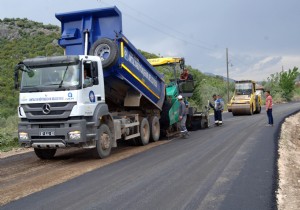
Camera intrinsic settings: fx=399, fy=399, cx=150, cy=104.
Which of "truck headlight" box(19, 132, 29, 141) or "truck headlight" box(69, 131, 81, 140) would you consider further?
"truck headlight" box(19, 132, 29, 141)

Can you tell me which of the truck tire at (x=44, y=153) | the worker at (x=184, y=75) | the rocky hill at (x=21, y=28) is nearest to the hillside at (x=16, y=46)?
the rocky hill at (x=21, y=28)

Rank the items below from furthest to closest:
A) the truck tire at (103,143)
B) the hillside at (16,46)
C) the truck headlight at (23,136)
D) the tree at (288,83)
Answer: the tree at (288,83) → the hillside at (16,46) → the truck tire at (103,143) → the truck headlight at (23,136)

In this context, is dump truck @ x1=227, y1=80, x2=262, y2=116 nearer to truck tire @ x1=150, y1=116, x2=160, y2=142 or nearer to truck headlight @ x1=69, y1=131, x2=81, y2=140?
truck tire @ x1=150, y1=116, x2=160, y2=142

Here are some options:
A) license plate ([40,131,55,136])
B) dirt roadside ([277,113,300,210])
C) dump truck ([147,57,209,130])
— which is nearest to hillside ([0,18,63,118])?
dump truck ([147,57,209,130])

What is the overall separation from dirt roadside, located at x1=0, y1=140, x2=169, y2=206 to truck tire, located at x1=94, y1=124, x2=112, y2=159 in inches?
6.5

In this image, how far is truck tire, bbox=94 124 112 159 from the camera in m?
9.98

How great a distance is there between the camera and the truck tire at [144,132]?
12.7 m

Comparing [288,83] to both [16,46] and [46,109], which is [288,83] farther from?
[46,109]

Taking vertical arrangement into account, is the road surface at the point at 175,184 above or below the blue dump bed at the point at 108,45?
below

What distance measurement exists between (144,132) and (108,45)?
3495mm

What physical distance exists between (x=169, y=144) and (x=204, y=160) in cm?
356

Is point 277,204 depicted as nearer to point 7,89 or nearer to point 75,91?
point 75,91

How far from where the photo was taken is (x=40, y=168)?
9.12 metres

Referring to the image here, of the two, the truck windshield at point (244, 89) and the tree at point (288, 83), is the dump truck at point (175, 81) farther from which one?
the tree at point (288, 83)
